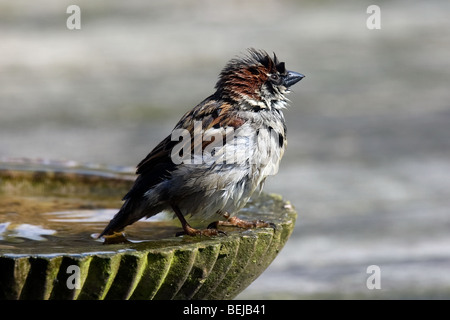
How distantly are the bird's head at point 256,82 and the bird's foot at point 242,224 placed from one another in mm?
626

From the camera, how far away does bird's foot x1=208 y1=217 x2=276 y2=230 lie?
3822 millimetres

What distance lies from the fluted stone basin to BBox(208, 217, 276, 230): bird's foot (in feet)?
0.21

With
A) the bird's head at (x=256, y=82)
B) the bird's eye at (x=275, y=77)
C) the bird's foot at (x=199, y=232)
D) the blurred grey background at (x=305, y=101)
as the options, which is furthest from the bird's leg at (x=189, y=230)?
the blurred grey background at (x=305, y=101)

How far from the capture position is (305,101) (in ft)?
33.2

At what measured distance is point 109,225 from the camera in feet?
13.1

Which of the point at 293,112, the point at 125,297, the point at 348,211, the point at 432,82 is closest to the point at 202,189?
the point at 125,297

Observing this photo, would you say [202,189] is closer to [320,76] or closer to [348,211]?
[348,211]

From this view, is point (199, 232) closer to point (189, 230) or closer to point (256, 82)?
point (189, 230)

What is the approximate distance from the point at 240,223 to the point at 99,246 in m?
0.79

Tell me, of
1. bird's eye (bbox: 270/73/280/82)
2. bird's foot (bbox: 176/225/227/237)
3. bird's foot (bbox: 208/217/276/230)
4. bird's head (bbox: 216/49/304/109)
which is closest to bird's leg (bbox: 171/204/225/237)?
bird's foot (bbox: 176/225/227/237)

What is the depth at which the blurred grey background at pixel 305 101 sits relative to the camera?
22.0 ft

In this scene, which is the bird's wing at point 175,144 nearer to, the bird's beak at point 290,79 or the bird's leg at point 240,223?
the bird's leg at point 240,223
